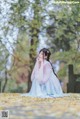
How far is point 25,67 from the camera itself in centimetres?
1363

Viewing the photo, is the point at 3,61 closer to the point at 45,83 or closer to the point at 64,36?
the point at 64,36

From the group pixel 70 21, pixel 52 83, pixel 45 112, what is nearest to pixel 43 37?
pixel 70 21

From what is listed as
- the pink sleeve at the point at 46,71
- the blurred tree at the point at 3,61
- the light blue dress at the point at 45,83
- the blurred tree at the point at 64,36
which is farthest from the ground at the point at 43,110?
the blurred tree at the point at 3,61

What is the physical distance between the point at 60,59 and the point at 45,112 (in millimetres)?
7244

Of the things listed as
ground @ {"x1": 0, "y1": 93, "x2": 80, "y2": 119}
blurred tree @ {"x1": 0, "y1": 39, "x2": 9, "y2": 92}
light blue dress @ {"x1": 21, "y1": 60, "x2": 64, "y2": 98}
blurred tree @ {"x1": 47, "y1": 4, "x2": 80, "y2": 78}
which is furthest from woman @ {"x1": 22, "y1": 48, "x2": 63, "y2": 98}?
blurred tree @ {"x1": 0, "y1": 39, "x2": 9, "y2": 92}

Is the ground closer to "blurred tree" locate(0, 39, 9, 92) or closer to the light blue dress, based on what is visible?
the light blue dress

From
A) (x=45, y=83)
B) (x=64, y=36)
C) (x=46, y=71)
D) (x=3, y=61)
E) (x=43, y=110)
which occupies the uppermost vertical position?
(x=64, y=36)

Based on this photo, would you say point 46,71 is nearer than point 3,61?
Yes

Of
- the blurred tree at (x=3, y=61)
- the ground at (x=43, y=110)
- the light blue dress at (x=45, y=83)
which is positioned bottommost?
the ground at (x=43, y=110)

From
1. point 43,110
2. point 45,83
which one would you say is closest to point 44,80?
point 45,83

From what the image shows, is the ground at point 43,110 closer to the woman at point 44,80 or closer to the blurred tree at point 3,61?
the woman at point 44,80

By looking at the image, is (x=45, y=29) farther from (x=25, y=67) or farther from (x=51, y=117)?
(x=51, y=117)

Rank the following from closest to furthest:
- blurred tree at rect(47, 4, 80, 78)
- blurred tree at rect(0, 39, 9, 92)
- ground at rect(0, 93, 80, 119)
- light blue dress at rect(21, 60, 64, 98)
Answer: ground at rect(0, 93, 80, 119), light blue dress at rect(21, 60, 64, 98), blurred tree at rect(47, 4, 80, 78), blurred tree at rect(0, 39, 9, 92)

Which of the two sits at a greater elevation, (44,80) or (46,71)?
(46,71)
